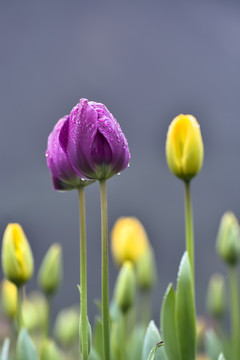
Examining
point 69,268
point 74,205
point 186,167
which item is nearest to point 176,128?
point 186,167

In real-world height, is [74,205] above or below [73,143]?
above

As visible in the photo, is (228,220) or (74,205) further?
(74,205)

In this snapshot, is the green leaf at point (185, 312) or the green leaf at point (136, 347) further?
the green leaf at point (136, 347)

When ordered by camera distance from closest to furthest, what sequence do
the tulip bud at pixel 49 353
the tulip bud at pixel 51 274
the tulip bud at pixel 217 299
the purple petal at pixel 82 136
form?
the purple petal at pixel 82 136 → the tulip bud at pixel 49 353 → the tulip bud at pixel 51 274 → the tulip bud at pixel 217 299

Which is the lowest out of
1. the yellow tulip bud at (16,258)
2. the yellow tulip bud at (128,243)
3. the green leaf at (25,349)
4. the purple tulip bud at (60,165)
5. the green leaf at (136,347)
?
the green leaf at (136,347)

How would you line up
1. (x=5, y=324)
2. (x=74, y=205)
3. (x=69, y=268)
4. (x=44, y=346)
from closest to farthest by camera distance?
(x=44, y=346)
(x=5, y=324)
(x=69, y=268)
(x=74, y=205)

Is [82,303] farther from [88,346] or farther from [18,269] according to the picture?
[18,269]

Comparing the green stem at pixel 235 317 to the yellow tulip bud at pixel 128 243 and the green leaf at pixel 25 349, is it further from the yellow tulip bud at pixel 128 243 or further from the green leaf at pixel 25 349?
the green leaf at pixel 25 349

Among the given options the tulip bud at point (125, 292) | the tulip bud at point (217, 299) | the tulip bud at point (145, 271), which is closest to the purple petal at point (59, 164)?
the tulip bud at point (125, 292)
